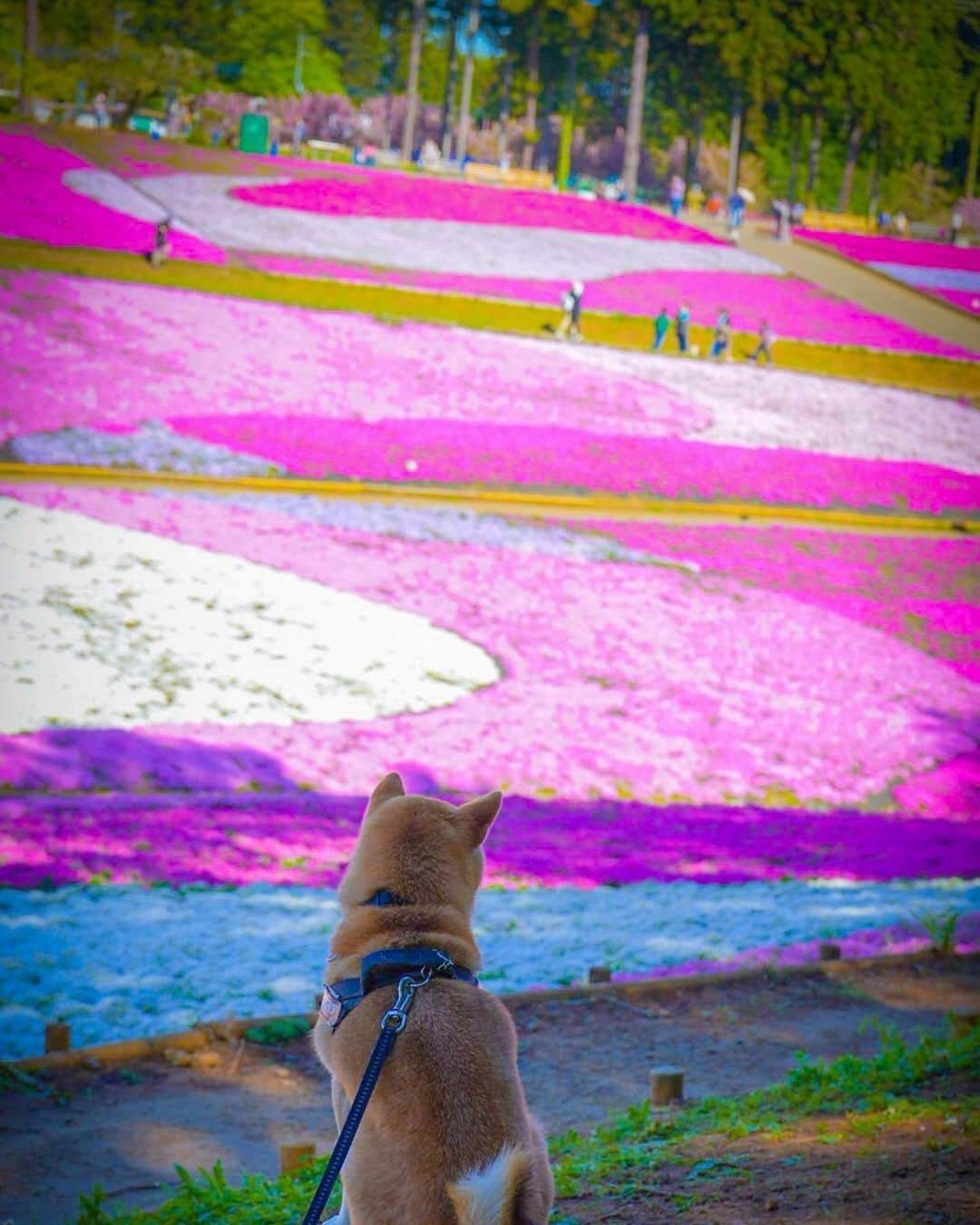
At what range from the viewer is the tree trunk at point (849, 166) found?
2142 centimetres

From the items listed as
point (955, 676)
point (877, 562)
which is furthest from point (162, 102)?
point (955, 676)

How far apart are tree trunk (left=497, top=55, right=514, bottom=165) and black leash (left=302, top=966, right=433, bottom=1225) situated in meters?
22.3

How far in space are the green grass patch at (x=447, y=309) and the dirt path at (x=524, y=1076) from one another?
13522mm

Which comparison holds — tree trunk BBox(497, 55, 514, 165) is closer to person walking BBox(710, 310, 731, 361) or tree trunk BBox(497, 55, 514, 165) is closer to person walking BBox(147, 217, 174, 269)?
person walking BBox(710, 310, 731, 361)

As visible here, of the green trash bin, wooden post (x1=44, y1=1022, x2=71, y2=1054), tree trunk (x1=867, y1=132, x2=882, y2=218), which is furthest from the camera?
the green trash bin

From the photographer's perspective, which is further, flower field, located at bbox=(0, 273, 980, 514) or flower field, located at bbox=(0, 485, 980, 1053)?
flower field, located at bbox=(0, 273, 980, 514)

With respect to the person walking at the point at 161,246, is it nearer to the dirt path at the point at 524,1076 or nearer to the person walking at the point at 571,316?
the person walking at the point at 571,316

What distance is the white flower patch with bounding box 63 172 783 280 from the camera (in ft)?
72.8

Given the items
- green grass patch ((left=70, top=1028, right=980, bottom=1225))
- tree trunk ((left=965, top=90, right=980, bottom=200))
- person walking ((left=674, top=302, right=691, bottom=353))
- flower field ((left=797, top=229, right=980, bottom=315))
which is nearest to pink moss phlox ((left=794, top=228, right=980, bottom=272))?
flower field ((left=797, top=229, right=980, bottom=315))

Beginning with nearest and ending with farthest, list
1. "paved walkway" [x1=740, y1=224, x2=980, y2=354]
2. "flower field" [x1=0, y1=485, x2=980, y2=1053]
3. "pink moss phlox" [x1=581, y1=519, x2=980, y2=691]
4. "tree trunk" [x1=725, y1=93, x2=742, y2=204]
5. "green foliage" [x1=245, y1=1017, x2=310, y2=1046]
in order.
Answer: "green foliage" [x1=245, y1=1017, x2=310, y2=1046] → "flower field" [x1=0, y1=485, x2=980, y2=1053] → "pink moss phlox" [x1=581, y1=519, x2=980, y2=691] → "paved walkway" [x1=740, y1=224, x2=980, y2=354] → "tree trunk" [x1=725, y1=93, x2=742, y2=204]

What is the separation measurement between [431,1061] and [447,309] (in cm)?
2033

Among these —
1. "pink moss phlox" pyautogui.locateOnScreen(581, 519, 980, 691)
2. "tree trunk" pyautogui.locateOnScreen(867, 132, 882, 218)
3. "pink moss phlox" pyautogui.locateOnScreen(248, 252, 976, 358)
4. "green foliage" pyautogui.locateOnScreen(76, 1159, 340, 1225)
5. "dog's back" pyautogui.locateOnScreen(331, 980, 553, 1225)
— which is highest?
"tree trunk" pyautogui.locateOnScreen(867, 132, 882, 218)

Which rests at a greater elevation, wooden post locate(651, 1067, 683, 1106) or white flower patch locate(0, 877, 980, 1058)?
wooden post locate(651, 1067, 683, 1106)

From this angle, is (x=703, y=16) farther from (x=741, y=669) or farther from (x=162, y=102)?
(x=741, y=669)
